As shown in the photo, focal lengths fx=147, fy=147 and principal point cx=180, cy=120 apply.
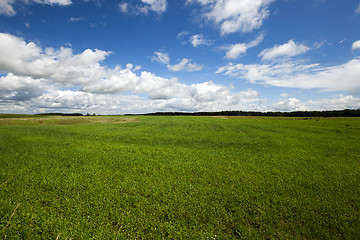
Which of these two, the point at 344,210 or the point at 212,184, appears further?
the point at 212,184

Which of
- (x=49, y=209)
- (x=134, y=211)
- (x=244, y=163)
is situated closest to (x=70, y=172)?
(x=49, y=209)

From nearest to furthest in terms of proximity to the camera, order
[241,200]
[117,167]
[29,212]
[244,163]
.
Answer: [29,212] < [241,200] < [117,167] < [244,163]

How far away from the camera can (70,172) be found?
36.9 feet

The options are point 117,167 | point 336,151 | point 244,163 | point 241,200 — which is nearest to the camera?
point 241,200

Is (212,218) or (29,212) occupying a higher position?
(29,212)

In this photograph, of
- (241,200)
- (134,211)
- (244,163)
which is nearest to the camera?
(134,211)

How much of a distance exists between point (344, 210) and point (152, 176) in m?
11.0

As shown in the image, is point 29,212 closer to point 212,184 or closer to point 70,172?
point 70,172

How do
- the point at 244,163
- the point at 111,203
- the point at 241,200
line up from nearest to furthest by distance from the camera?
the point at 111,203 < the point at 241,200 < the point at 244,163

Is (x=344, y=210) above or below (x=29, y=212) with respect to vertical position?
below

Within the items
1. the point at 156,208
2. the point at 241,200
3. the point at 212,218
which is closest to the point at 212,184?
the point at 241,200

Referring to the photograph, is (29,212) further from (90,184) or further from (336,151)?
(336,151)

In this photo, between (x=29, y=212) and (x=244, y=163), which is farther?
(x=244, y=163)

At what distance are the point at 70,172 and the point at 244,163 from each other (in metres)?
14.8
